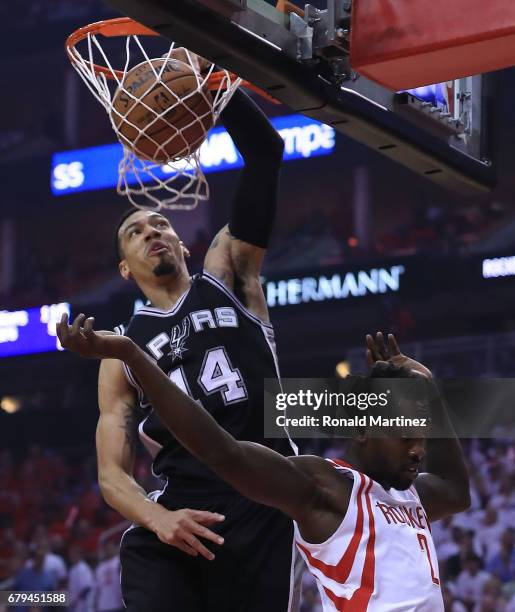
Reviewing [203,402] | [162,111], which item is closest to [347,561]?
[203,402]

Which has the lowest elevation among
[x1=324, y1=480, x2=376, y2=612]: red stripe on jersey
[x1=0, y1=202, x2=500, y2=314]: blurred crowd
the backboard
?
[x1=324, y1=480, x2=376, y2=612]: red stripe on jersey

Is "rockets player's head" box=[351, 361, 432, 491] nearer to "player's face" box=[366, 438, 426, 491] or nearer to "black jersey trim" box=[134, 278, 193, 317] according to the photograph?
"player's face" box=[366, 438, 426, 491]

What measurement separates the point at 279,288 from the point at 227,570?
9896 millimetres

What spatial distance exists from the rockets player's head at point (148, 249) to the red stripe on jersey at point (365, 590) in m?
1.48

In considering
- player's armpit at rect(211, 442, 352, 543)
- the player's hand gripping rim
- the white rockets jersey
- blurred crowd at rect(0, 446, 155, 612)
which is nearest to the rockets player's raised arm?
the player's hand gripping rim

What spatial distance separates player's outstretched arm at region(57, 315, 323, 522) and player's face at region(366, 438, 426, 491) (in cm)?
22

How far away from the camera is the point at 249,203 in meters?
3.93

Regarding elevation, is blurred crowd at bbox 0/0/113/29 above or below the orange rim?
above

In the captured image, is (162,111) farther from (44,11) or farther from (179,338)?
(44,11)

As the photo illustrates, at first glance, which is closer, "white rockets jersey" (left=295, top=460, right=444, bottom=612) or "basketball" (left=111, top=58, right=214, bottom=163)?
"white rockets jersey" (left=295, top=460, right=444, bottom=612)

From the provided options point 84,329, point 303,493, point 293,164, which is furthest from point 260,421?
point 293,164

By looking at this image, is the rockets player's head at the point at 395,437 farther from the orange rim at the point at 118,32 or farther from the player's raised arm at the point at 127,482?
the orange rim at the point at 118,32

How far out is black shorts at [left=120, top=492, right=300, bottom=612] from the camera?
3.51 meters

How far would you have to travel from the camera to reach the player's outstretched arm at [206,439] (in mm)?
2453
